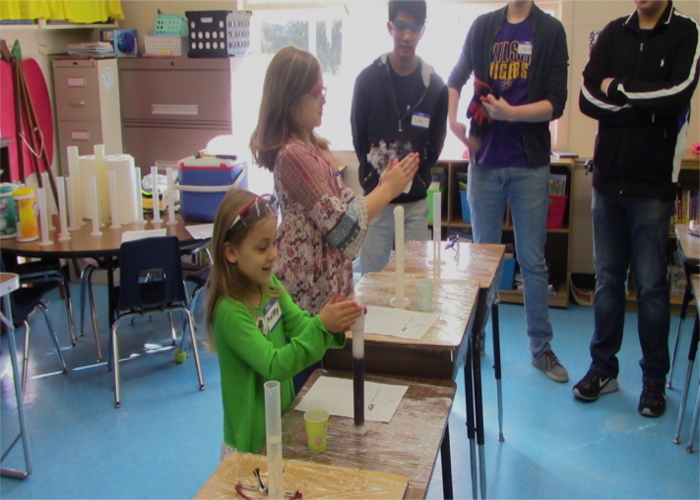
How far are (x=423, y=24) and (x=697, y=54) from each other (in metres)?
1.07

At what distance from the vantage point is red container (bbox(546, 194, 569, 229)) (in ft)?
13.8

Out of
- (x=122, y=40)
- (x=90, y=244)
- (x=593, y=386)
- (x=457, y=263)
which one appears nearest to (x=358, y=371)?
(x=457, y=263)

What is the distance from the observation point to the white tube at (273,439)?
1069 millimetres

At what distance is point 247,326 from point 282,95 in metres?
0.70

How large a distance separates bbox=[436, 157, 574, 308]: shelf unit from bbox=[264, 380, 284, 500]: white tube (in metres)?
3.38

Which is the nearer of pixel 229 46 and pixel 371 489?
pixel 371 489

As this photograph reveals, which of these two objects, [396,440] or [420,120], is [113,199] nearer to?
[420,120]

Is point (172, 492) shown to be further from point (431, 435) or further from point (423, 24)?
point (423, 24)

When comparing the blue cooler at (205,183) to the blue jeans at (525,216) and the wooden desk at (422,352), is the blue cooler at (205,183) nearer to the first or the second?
the blue jeans at (525,216)

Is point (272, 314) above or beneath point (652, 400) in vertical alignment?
above

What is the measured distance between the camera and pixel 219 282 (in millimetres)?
1512

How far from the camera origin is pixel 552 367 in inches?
129

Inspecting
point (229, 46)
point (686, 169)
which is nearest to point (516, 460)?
point (686, 169)

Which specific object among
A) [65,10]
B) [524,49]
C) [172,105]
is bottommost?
[172,105]
